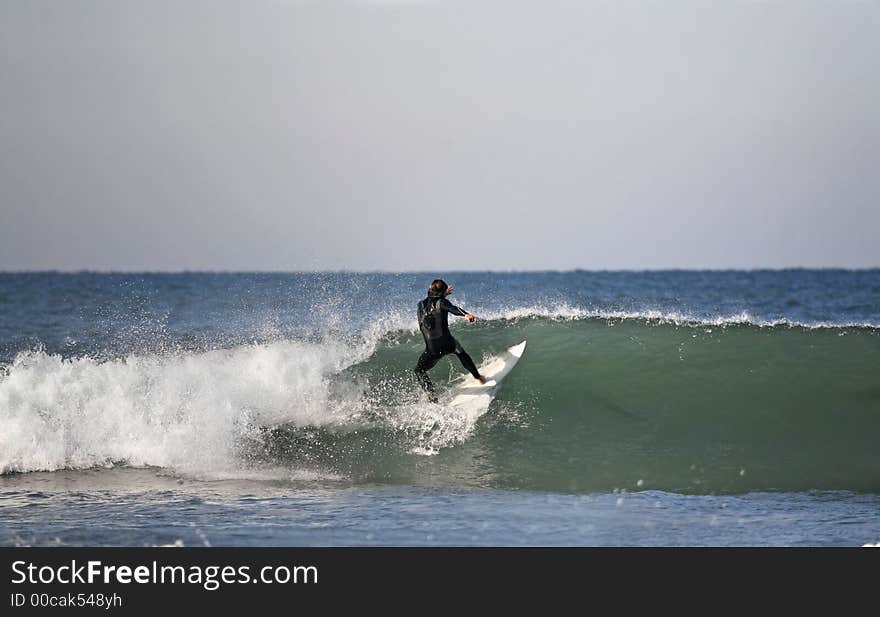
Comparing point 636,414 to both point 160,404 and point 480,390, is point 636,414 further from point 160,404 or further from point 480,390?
point 160,404

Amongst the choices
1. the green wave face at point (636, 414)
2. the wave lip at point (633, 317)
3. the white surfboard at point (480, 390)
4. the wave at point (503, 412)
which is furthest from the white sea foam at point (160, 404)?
the wave lip at point (633, 317)

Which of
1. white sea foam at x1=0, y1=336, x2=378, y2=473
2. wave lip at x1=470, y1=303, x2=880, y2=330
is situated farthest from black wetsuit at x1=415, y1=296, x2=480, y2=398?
wave lip at x1=470, y1=303, x2=880, y2=330

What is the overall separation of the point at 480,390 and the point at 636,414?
2.27m

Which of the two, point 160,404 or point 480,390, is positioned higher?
point 480,390

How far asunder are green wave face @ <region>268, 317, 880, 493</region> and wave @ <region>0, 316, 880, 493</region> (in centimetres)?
3

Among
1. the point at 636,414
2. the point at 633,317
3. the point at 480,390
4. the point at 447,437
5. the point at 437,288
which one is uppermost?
the point at 437,288

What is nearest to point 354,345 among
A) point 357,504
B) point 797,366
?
point 357,504

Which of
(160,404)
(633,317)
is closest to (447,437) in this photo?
(160,404)

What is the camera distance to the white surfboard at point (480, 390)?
38.7ft

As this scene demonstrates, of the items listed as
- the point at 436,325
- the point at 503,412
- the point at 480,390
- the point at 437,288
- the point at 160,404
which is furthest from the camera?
the point at 160,404

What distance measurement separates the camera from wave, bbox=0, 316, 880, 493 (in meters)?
10.6

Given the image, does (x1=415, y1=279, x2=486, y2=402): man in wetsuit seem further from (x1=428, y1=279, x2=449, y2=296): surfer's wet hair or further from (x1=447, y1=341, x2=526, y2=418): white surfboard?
(x1=447, y1=341, x2=526, y2=418): white surfboard

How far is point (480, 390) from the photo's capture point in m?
12.0
